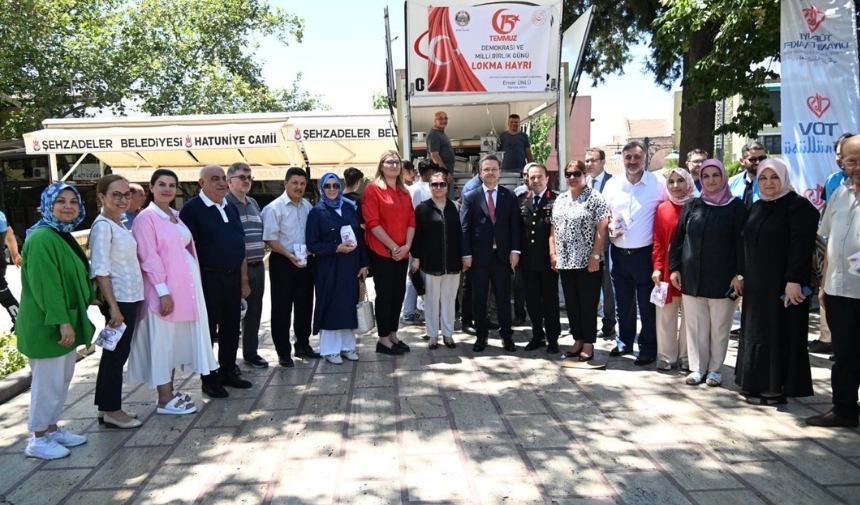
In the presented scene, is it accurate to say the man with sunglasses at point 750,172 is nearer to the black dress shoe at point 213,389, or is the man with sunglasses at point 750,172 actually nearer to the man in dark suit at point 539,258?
the man in dark suit at point 539,258

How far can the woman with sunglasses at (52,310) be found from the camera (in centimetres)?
364

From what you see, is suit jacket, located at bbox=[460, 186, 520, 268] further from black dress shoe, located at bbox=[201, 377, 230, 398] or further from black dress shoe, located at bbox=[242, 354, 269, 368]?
black dress shoe, located at bbox=[201, 377, 230, 398]

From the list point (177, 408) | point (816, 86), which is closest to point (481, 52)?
point (816, 86)

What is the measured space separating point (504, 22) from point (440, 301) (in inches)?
144

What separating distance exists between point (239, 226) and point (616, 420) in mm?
3175

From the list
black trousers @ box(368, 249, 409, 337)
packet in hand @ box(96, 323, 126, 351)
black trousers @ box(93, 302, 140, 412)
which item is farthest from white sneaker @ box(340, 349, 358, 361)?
packet in hand @ box(96, 323, 126, 351)

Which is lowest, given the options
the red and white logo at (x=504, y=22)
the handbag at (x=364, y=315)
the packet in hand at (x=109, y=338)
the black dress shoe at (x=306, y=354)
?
the black dress shoe at (x=306, y=354)

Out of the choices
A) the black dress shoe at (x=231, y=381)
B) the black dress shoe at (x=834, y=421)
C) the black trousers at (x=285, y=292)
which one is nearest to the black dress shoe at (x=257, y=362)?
the black trousers at (x=285, y=292)

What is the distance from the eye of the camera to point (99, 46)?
17000 mm

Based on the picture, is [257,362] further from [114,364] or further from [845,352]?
[845,352]

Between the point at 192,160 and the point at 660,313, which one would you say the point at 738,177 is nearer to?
the point at 660,313

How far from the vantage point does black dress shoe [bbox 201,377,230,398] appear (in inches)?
193

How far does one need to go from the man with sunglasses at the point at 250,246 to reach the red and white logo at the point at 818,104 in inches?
204

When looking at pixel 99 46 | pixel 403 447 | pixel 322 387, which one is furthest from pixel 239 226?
pixel 99 46
